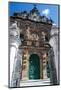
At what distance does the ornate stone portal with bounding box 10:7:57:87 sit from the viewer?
2889mm

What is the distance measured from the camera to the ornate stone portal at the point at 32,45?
9.48 ft

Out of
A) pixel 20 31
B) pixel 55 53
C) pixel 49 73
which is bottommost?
pixel 49 73

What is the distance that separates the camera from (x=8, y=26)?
9.41ft

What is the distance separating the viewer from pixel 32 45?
293 centimetres

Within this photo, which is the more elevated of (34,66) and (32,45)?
(32,45)

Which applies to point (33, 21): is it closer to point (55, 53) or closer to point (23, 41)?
point (23, 41)

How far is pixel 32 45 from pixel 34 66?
0.23m

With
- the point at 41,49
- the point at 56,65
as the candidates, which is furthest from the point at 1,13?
the point at 56,65

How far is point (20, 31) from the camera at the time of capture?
2.90 meters

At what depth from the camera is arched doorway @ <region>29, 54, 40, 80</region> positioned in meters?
2.92

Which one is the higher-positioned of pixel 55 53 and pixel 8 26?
pixel 8 26

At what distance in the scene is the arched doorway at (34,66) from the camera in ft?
9.59

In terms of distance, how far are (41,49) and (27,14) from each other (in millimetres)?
406

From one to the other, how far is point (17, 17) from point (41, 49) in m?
0.43
